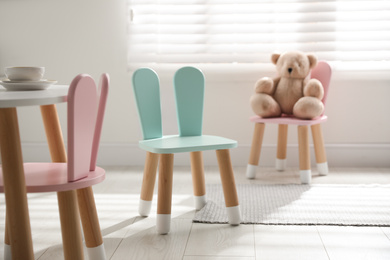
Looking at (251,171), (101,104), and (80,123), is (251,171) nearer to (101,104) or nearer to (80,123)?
(101,104)

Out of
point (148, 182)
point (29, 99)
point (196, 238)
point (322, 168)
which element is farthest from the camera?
point (322, 168)

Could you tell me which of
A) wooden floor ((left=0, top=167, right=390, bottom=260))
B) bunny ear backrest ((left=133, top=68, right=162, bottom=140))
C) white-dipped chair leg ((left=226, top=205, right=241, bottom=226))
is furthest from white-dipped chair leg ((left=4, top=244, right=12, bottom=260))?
white-dipped chair leg ((left=226, top=205, right=241, bottom=226))

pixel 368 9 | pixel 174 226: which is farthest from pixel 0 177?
pixel 368 9

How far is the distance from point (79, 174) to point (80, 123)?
0.14 meters

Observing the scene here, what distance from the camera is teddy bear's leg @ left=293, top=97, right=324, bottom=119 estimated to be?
2.65m

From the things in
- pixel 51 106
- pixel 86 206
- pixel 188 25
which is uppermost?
pixel 188 25

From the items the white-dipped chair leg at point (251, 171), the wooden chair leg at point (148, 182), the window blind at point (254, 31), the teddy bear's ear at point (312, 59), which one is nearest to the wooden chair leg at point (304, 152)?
the white-dipped chair leg at point (251, 171)

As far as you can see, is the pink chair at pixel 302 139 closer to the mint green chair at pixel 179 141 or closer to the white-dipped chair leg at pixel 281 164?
the white-dipped chair leg at pixel 281 164

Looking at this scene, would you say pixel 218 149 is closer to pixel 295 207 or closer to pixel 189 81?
pixel 189 81

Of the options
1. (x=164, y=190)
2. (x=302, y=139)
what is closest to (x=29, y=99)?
(x=164, y=190)

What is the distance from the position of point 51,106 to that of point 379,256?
1.13m

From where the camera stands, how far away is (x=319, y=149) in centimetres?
281

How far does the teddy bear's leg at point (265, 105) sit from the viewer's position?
8.96 feet

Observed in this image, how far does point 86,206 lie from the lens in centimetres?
145
